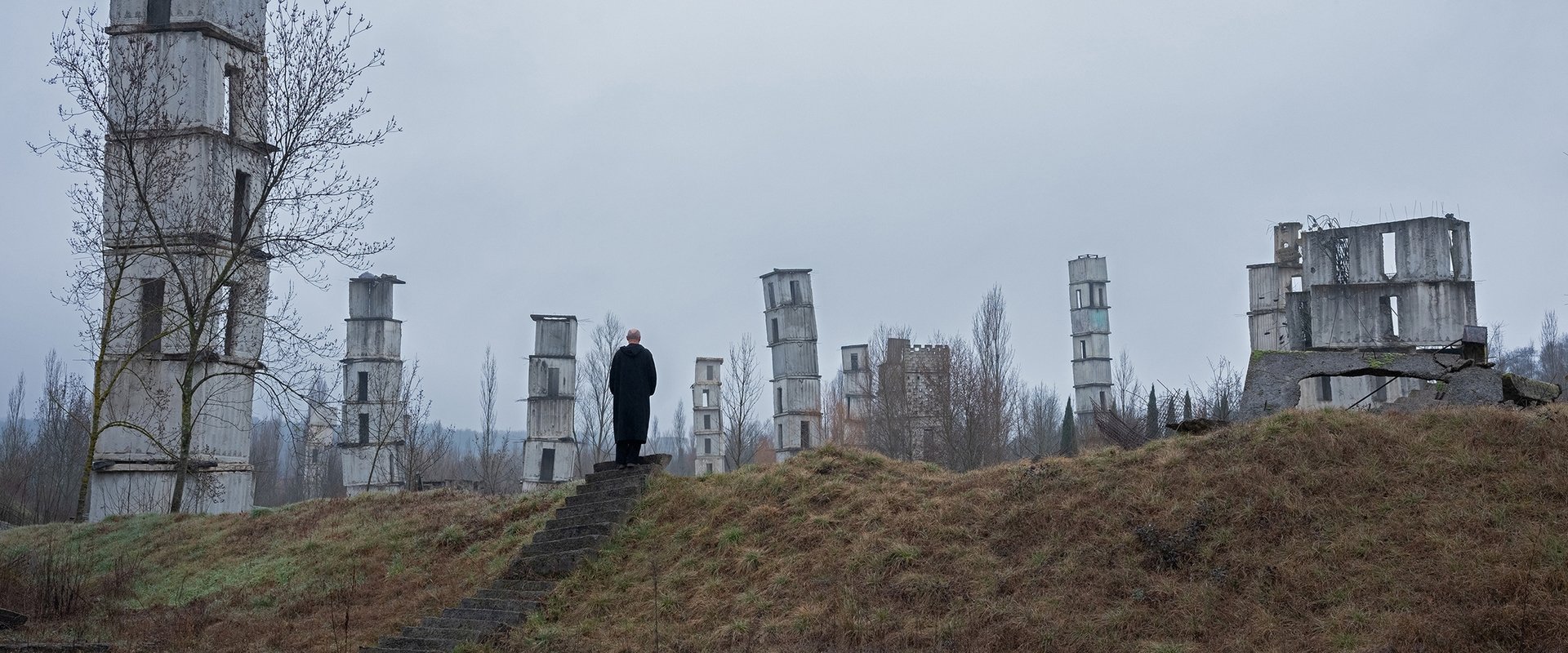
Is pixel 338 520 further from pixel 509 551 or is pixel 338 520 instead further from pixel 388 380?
pixel 388 380

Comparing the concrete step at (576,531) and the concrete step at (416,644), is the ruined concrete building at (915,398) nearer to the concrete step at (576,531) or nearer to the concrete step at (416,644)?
the concrete step at (576,531)

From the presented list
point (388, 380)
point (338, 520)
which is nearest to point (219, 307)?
point (338, 520)

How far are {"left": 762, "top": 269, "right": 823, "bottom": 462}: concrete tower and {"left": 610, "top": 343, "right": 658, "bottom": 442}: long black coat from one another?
31774mm

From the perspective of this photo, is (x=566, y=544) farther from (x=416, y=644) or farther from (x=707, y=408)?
(x=707, y=408)

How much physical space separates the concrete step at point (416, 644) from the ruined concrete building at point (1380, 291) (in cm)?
2688

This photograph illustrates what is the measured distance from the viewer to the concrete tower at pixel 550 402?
127 feet

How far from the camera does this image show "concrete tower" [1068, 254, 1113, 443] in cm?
5300

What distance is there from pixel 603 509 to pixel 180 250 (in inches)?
481

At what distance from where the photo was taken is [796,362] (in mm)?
45125

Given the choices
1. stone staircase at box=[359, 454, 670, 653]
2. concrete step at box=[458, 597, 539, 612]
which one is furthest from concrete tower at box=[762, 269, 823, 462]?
concrete step at box=[458, 597, 539, 612]

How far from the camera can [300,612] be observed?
1282 centimetres

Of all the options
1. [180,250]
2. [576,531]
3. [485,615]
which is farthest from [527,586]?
[180,250]

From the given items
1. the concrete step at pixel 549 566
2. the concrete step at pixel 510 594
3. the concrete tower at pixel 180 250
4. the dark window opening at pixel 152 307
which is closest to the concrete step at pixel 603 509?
the concrete step at pixel 549 566

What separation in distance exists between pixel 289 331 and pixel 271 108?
400cm
